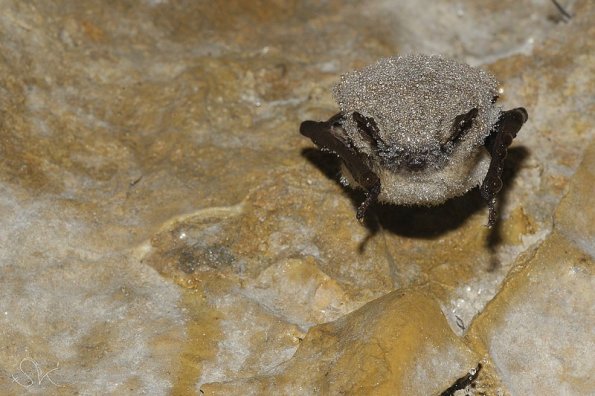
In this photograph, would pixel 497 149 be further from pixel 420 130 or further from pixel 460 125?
pixel 420 130

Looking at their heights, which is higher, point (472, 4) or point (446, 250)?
point (472, 4)

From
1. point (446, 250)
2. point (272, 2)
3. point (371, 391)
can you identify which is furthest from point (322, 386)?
point (272, 2)

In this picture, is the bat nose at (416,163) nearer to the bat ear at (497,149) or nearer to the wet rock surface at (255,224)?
the bat ear at (497,149)

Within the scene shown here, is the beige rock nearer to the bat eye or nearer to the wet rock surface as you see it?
the wet rock surface

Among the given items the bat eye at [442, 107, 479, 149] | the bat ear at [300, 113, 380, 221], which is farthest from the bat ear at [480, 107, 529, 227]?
the bat ear at [300, 113, 380, 221]

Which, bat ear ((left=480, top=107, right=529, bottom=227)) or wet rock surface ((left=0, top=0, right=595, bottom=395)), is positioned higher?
bat ear ((left=480, top=107, right=529, bottom=227))

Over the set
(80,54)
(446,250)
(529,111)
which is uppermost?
(80,54)

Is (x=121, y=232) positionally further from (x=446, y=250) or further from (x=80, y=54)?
(x=446, y=250)

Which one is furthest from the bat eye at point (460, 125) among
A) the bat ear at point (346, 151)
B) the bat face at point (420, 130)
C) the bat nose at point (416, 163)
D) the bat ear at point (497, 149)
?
the bat ear at point (346, 151)
